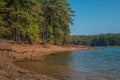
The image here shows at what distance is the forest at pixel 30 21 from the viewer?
43.5m

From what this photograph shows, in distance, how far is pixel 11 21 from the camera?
44.3m

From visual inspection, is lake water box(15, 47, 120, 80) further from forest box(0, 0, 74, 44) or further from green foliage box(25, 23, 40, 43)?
green foliage box(25, 23, 40, 43)

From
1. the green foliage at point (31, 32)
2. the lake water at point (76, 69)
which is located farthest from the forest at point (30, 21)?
the lake water at point (76, 69)

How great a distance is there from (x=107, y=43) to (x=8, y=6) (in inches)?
5389

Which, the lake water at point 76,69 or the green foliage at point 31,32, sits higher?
the green foliage at point 31,32

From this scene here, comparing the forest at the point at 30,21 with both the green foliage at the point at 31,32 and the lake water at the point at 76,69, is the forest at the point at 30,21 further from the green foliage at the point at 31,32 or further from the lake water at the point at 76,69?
the lake water at the point at 76,69

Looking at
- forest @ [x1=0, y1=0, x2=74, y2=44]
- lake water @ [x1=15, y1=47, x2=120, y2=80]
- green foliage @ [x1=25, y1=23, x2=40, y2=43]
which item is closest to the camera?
lake water @ [x1=15, y1=47, x2=120, y2=80]

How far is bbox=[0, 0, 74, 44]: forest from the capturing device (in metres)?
43.5

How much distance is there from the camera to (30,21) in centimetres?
4856

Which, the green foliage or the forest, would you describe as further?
the green foliage

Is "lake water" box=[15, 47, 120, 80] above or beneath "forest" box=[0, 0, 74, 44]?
beneath

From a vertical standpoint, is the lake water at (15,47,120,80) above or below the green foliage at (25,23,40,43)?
below

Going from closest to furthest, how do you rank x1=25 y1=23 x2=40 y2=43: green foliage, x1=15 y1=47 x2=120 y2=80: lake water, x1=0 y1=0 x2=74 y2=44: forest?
x1=15 y1=47 x2=120 y2=80: lake water → x1=0 y1=0 x2=74 y2=44: forest → x1=25 y1=23 x2=40 y2=43: green foliage

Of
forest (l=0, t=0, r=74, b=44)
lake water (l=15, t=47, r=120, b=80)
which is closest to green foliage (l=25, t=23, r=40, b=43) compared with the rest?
forest (l=0, t=0, r=74, b=44)
